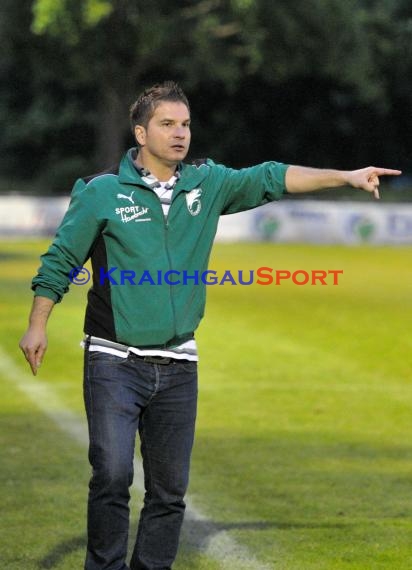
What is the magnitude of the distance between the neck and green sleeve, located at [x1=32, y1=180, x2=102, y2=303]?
250 millimetres

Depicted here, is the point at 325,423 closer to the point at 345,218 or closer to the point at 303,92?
the point at 345,218

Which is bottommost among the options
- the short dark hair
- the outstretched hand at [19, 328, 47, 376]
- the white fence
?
the outstretched hand at [19, 328, 47, 376]

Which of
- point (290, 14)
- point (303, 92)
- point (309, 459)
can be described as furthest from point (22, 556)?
point (303, 92)

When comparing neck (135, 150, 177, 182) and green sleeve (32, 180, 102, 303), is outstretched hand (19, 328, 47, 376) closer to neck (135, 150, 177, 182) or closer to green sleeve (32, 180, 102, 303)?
green sleeve (32, 180, 102, 303)

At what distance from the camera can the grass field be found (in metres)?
7.65

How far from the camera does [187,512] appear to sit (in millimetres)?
8383

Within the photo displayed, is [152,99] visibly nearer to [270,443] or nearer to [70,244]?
[70,244]

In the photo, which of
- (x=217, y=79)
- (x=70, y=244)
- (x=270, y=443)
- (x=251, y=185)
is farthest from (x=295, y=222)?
(x=70, y=244)

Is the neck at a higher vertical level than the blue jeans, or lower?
higher

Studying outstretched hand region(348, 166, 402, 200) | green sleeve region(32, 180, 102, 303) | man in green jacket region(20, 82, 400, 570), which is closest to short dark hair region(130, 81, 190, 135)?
man in green jacket region(20, 82, 400, 570)

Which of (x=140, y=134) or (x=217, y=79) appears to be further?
(x=217, y=79)

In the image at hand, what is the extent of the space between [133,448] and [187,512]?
2259mm

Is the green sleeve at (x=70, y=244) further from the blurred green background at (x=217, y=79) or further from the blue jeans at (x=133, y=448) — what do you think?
the blurred green background at (x=217, y=79)

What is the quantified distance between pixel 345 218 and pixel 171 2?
17.7 m
